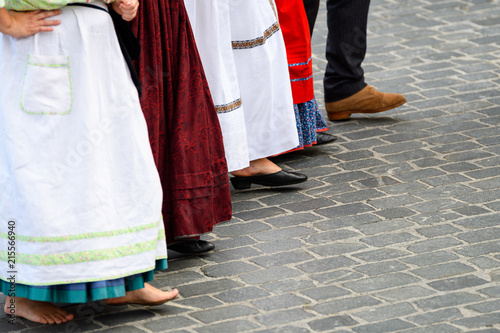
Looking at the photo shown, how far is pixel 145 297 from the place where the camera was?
3.54 metres

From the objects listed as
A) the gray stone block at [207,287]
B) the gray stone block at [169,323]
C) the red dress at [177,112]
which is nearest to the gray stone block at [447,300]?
the gray stone block at [207,287]

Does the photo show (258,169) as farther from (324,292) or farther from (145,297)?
(145,297)

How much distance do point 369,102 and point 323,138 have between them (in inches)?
20.0

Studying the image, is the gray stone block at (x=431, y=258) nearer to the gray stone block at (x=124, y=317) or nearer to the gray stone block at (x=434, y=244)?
the gray stone block at (x=434, y=244)

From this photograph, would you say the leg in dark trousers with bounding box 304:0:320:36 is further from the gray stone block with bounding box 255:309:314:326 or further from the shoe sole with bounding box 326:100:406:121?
the gray stone block with bounding box 255:309:314:326

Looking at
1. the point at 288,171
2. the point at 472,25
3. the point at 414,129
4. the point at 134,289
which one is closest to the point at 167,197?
the point at 134,289

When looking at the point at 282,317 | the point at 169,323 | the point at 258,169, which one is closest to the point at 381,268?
the point at 282,317

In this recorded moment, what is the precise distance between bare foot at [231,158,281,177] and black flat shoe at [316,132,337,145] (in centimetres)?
76

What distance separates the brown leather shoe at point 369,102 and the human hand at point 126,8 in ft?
9.09

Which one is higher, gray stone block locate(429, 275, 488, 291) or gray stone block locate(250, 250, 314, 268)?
gray stone block locate(250, 250, 314, 268)

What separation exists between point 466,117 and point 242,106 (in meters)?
1.85

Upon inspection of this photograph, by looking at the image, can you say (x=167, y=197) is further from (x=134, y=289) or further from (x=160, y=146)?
(x=134, y=289)

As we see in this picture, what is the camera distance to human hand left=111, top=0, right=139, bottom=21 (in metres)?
3.38

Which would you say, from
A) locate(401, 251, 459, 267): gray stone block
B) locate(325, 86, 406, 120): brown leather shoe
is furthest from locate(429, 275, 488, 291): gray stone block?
locate(325, 86, 406, 120): brown leather shoe
